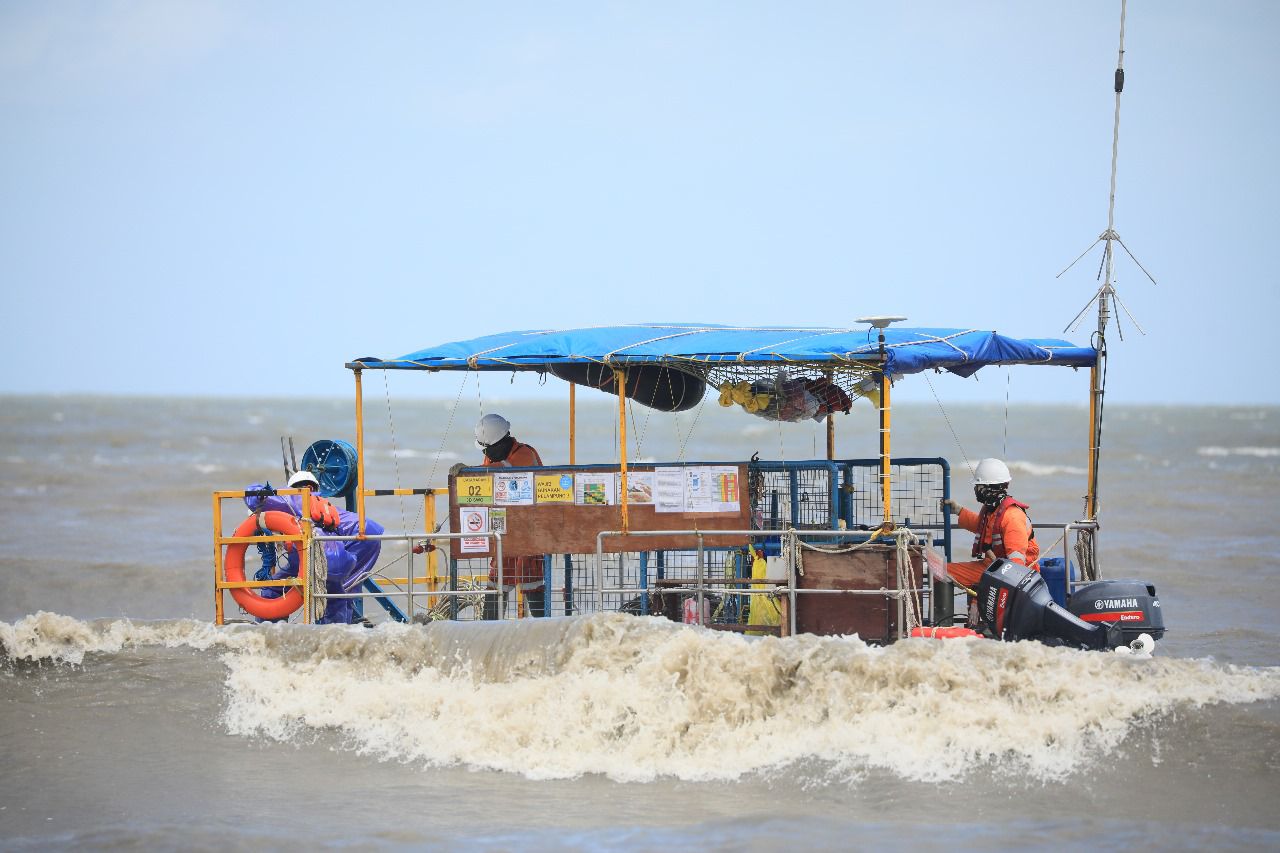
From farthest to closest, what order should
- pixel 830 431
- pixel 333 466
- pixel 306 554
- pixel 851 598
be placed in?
pixel 333 466, pixel 830 431, pixel 306 554, pixel 851 598

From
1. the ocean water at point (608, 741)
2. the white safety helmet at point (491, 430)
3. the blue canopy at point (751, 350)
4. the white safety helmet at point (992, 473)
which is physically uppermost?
the blue canopy at point (751, 350)

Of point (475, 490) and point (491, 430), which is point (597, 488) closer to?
point (475, 490)

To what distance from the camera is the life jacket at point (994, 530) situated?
1031cm

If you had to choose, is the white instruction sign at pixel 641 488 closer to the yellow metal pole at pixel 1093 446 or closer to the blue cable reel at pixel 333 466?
the blue cable reel at pixel 333 466

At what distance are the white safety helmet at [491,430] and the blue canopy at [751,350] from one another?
2.62 ft

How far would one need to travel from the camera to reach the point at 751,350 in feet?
33.0

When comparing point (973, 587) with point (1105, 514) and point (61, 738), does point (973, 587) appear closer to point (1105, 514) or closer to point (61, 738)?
point (61, 738)

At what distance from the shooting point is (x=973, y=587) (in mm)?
10539

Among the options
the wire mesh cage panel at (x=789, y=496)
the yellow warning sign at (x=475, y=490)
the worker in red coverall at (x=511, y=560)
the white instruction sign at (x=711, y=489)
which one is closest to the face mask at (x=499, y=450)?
the worker in red coverall at (x=511, y=560)

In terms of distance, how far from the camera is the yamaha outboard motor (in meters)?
9.87

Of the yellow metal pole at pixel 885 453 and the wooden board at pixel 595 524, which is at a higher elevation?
the yellow metal pole at pixel 885 453

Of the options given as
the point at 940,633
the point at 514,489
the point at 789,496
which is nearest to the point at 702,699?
the point at 940,633

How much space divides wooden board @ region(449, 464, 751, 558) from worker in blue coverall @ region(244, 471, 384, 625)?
43.5 inches

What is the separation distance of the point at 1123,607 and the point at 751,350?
11.5 ft
